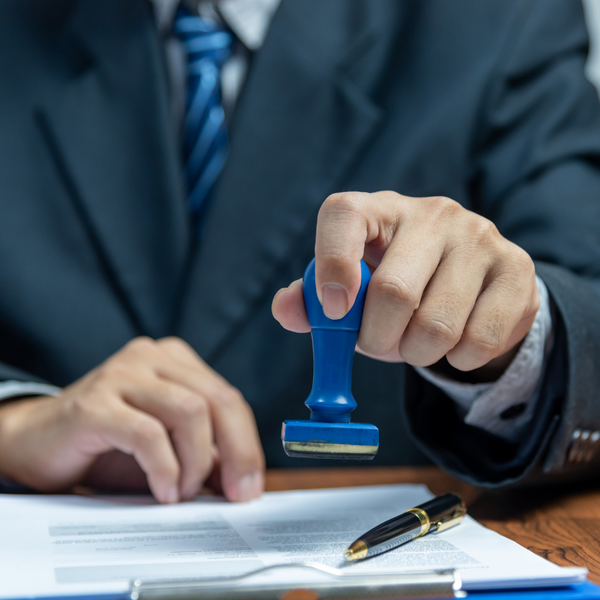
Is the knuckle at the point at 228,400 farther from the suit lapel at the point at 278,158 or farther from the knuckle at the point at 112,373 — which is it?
the suit lapel at the point at 278,158

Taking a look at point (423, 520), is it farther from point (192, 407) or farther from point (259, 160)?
point (259, 160)

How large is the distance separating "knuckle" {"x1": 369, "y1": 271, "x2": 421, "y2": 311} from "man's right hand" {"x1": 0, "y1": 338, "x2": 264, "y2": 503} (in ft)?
0.72

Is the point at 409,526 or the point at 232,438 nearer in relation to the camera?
the point at 409,526

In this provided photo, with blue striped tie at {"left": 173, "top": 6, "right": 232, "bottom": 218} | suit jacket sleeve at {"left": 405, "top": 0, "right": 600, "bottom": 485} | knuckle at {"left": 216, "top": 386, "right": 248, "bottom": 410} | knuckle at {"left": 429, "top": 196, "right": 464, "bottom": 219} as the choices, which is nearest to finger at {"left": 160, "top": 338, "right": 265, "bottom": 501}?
knuckle at {"left": 216, "top": 386, "right": 248, "bottom": 410}

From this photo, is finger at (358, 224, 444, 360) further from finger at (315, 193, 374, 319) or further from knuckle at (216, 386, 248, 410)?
knuckle at (216, 386, 248, 410)

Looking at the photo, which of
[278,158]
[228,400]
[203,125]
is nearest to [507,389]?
[228,400]

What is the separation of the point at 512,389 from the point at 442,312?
182 millimetres

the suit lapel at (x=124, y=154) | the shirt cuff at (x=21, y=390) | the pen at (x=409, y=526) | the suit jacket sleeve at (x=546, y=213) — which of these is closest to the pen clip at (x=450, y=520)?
the pen at (x=409, y=526)

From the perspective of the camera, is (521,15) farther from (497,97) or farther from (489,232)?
(489,232)

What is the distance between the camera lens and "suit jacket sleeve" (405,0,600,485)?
0.49 meters

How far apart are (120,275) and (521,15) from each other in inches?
→ 26.3

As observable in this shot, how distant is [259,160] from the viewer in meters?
0.79

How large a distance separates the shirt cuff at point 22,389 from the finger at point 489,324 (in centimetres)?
42

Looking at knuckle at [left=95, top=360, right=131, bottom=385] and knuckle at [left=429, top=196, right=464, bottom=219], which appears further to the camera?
knuckle at [left=95, top=360, right=131, bottom=385]
